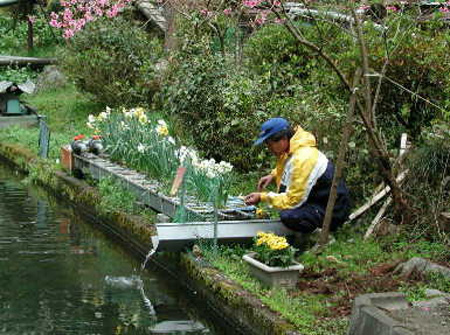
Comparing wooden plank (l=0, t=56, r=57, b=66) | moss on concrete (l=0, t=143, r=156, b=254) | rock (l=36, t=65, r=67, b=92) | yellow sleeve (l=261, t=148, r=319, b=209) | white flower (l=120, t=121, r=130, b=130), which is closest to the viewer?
yellow sleeve (l=261, t=148, r=319, b=209)

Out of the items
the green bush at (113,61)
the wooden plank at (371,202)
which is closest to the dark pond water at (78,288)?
the wooden plank at (371,202)

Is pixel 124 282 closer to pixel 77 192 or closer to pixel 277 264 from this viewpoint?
pixel 277 264

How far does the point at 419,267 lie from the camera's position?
7086 mm

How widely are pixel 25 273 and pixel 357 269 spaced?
12.0 ft

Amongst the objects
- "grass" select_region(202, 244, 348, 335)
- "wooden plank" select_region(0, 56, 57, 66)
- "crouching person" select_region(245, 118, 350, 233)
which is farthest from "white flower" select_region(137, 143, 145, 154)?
"wooden plank" select_region(0, 56, 57, 66)

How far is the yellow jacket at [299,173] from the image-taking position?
7.79m

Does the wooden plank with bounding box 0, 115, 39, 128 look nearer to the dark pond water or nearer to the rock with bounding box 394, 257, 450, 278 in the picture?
the dark pond water

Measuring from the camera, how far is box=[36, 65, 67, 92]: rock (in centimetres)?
2375

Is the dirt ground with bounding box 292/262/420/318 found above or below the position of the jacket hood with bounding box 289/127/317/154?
below

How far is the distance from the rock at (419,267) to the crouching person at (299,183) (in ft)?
3.34

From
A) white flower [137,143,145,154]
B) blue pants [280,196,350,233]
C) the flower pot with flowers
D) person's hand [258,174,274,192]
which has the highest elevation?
white flower [137,143,145,154]

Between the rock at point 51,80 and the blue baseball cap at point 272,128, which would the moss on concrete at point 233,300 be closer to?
the blue baseball cap at point 272,128

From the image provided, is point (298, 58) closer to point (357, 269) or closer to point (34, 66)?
point (357, 269)

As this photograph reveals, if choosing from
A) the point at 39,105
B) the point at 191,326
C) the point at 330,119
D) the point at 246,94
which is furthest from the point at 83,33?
the point at 191,326
